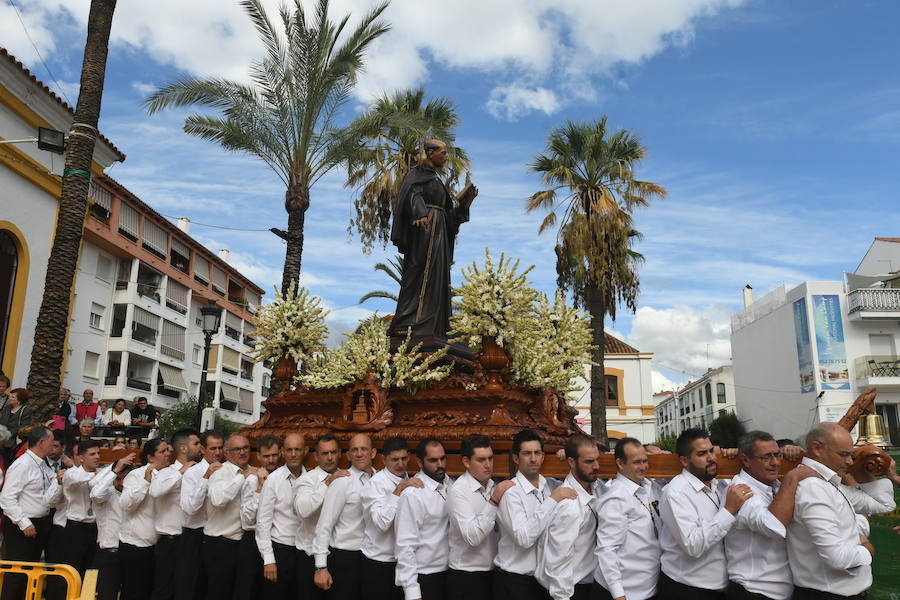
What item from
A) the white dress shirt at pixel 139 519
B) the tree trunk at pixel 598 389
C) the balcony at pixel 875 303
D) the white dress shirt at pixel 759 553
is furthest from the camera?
the balcony at pixel 875 303

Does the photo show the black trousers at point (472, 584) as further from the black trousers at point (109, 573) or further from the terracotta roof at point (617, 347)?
the terracotta roof at point (617, 347)

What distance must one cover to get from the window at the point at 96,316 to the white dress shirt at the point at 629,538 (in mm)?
33854

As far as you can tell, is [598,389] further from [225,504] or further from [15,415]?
[225,504]

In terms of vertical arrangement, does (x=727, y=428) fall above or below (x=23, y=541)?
above

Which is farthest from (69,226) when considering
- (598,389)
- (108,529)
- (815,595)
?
(598,389)

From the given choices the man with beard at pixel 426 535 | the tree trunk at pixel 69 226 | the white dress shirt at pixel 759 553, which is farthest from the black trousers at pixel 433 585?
the tree trunk at pixel 69 226

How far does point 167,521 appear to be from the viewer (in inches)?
232

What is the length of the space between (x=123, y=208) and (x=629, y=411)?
2734 cm

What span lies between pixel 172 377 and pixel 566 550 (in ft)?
127

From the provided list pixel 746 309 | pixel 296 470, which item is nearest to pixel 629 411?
pixel 746 309

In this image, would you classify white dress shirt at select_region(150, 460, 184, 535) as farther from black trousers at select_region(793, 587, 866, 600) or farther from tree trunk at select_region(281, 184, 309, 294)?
tree trunk at select_region(281, 184, 309, 294)

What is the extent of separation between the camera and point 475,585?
4375mm

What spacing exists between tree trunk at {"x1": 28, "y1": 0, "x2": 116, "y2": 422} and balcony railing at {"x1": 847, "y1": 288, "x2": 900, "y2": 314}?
96.9 ft

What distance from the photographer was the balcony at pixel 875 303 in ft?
94.8
